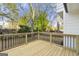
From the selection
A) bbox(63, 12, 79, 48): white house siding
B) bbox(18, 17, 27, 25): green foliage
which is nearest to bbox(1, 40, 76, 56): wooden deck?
bbox(63, 12, 79, 48): white house siding

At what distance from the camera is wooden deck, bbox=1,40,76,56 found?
306 cm

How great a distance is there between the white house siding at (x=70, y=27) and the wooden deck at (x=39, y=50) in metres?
0.25

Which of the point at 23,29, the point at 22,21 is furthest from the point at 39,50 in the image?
the point at 22,21

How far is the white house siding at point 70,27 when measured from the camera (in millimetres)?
3324

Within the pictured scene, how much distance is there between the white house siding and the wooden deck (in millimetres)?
252

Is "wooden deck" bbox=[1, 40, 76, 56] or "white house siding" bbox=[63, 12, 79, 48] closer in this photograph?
"wooden deck" bbox=[1, 40, 76, 56]

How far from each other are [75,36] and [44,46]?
2.39ft

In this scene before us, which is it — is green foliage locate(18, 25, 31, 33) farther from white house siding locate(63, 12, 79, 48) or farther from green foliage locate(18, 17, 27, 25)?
white house siding locate(63, 12, 79, 48)

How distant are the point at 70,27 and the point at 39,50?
917 millimetres

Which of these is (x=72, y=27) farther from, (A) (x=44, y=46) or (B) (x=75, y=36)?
(A) (x=44, y=46)

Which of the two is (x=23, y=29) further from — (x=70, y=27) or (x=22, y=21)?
(x=70, y=27)

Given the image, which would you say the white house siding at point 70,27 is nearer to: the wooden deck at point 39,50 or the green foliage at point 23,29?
the wooden deck at point 39,50

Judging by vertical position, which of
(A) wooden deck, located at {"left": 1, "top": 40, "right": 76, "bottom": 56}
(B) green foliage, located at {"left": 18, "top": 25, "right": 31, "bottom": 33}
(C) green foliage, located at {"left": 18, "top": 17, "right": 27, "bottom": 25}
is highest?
(C) green foliage, located at {"left": 18, "top": 17, "right": 27, "bottom": 25}

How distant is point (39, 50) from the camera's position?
3.09 m
